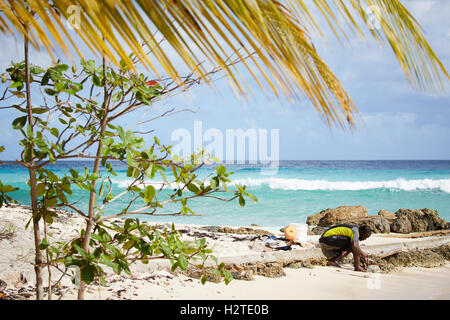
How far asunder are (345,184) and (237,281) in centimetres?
2405

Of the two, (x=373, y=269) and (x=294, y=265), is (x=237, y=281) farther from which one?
(x=373, y=269)

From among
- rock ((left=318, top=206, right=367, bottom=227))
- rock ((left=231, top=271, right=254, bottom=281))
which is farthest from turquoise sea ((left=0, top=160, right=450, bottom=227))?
rock ((left=231, top=271, right=254, bottom=281))

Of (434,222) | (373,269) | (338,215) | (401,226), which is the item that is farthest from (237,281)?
(434,222)

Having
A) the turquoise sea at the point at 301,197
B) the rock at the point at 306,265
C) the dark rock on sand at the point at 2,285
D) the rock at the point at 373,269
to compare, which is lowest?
the turquoise sea at the point at 301,197

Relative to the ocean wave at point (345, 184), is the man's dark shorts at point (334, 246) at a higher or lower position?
higher

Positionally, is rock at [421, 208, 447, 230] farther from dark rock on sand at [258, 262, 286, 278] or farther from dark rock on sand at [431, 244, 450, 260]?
dark rock on sand at [258, 262, 286, 278]

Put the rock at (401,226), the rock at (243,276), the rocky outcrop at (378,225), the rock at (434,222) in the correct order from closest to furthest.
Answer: the rock at (243,276)
the rocky outcrop at (378,225)
the rock at (401,226)
the rock at (434,222)

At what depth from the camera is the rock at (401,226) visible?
7.91 m

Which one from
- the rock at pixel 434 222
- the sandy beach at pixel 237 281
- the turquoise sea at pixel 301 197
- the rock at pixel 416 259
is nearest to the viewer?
the sandy beach at pixel 237 281

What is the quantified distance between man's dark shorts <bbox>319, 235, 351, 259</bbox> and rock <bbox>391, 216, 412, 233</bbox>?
342 cm

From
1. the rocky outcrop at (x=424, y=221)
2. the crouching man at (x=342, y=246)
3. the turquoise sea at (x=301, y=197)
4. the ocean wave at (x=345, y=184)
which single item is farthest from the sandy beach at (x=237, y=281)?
the ocean wave at (x=345, y=184)

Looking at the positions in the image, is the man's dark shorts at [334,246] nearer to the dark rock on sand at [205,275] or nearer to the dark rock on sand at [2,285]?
the dark rock on sand at [205,275]

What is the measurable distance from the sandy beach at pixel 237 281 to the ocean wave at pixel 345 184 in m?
19.4

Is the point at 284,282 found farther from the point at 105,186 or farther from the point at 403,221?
the point at 403,221
